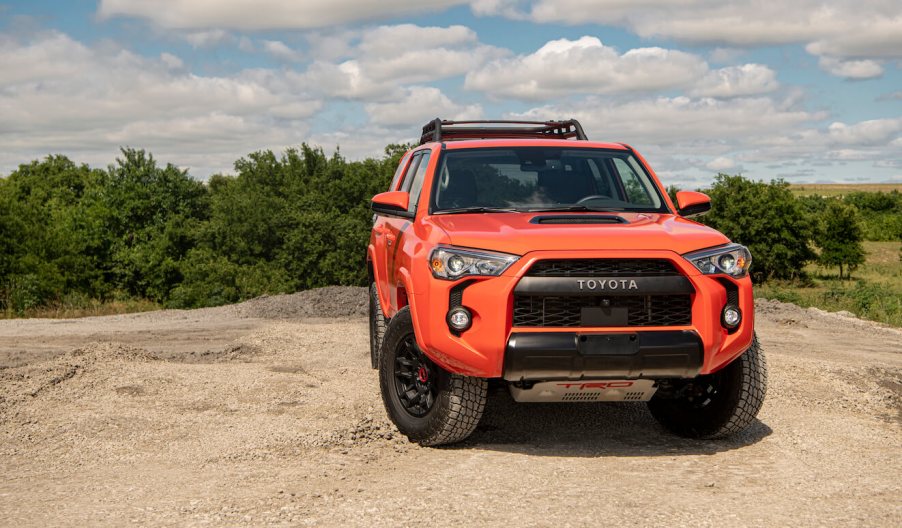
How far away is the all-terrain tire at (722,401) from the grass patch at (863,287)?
13.7 m

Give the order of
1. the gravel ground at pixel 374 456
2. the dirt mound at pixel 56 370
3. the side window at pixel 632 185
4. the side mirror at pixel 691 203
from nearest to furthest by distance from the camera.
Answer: the gravel ground at pixel 374 456 → the side mirror at pixel 691 203 → the side window at pixel 632 185 → the dirt mound at pixel 56 370

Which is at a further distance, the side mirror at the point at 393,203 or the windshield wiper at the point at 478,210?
the side mirror at the point at 393,203

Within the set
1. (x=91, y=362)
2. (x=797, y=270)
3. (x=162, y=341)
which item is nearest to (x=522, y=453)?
(x=91, y=362)

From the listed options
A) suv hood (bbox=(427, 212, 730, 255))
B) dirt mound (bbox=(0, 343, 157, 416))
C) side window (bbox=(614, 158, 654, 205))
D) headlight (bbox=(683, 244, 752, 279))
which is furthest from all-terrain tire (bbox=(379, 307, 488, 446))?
dirt mound (bbox=(0, 343, 157, 416))

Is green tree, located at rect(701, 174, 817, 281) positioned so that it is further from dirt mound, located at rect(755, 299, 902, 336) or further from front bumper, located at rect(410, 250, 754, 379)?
front bumper, located at rect(410, 250, 754, 379)

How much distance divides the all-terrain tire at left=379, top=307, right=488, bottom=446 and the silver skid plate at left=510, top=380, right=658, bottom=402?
11.0 inches

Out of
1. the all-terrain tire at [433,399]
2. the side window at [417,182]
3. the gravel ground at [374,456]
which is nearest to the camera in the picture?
the gravel ground at [374,456]

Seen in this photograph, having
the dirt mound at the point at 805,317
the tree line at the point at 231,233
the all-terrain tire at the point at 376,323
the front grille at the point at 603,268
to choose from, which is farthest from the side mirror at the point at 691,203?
the tree line at the point at 231,233

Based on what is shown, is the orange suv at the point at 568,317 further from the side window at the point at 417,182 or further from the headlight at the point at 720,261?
the side window at the point at 417,182

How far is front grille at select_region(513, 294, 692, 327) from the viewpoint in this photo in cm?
546

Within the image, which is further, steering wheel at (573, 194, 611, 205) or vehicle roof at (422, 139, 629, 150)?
vehicle roof at (422, 139, 629, 150)

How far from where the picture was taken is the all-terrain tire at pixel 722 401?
20.0ft

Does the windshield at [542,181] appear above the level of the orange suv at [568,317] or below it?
above

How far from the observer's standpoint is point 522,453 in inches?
237
